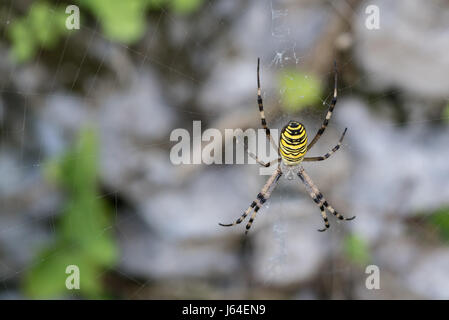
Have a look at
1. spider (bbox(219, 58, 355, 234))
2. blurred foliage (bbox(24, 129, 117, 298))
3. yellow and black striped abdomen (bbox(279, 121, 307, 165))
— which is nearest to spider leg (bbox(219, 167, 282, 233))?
spider (bbox(219, 58, 355, 234))

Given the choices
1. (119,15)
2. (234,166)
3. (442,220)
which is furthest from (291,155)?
(442,220)

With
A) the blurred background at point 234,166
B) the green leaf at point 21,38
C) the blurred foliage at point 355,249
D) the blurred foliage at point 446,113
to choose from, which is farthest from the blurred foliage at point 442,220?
the green leaf at point 21,38

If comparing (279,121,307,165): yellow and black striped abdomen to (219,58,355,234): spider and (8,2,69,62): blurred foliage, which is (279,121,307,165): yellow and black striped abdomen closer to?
(219,58,355,234): spider

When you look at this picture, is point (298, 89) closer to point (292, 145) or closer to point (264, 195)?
point (292, 145)

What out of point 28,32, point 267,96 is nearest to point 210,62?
point 267,96
